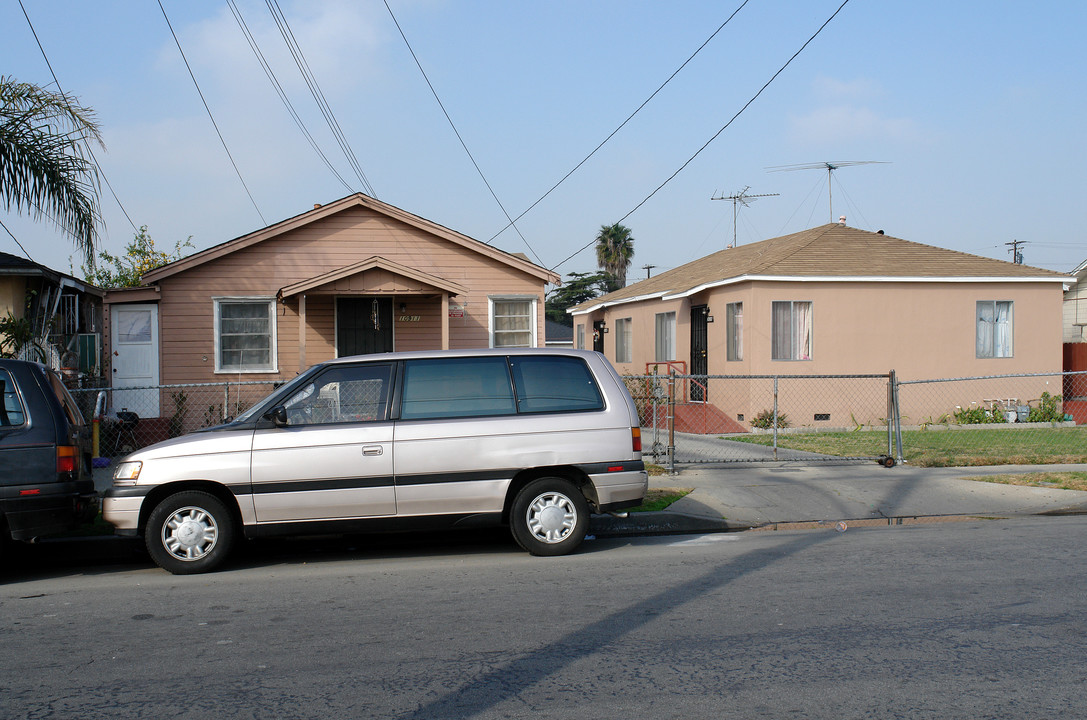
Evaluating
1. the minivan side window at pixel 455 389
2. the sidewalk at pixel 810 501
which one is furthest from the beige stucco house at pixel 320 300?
the minivan side window at pixel 455 389

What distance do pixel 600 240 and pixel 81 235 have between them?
164 ft

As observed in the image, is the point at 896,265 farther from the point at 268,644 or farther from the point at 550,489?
the point at 268,644

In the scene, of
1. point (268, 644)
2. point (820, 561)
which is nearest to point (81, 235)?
point (268, 644)

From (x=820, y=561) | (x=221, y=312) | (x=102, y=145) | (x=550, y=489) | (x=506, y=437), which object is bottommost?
(x=820, y=561)

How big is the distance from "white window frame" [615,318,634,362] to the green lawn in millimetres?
9061

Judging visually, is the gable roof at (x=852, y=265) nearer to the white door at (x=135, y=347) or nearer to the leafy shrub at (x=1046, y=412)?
the leafy shrub at (x=1046, y=412)

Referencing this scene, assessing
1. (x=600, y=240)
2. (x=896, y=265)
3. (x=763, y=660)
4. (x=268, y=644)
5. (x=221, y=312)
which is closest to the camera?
(x=763, y=660)

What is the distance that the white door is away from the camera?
15.2 metres

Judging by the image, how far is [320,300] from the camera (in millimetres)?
16062

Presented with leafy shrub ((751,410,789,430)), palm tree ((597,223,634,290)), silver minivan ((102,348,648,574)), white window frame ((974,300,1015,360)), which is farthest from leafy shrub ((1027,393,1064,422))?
palm tree ((597,223,634,290))

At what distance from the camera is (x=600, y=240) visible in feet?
195

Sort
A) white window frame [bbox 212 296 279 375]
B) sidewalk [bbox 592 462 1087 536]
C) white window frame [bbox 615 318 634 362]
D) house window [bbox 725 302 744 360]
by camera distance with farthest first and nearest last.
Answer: white window frame [bbox 615 318 634 362] < house window [bbox 725 302 744 360] < white window frame [bbox 212 296 279 375] < sidewalk [bbox 592 462 1087 536]

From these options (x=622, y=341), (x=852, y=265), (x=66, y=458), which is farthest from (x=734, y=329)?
(x=66, y=458)

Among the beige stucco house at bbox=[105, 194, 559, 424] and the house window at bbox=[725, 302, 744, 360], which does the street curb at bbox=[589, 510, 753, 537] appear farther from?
the house window at bbox=[725, 302, 744, 360]
